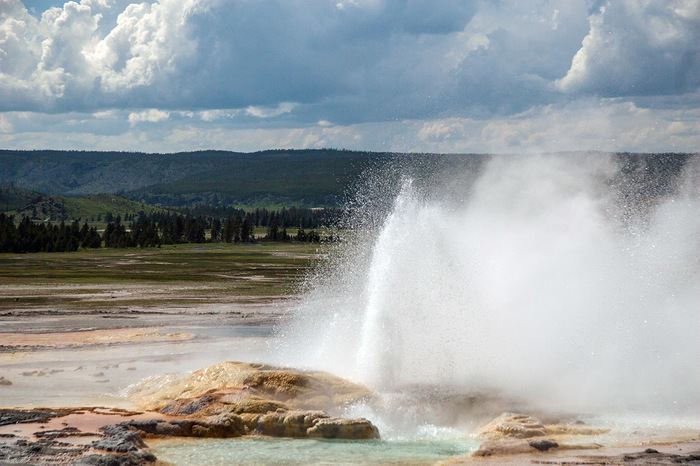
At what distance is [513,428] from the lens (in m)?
15.5

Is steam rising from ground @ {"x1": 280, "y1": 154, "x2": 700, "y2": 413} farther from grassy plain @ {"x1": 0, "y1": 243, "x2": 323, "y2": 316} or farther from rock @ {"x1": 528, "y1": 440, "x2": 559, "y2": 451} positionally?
grassy plain @ {"x1": 0, "y1": 243, "x2": 323, "y2": 316}

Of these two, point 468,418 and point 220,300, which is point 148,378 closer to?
point 468,418

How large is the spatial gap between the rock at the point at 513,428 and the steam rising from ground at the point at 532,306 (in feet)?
7.11

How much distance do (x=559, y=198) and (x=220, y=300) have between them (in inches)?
927

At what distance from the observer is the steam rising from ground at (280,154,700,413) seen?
19.7 metres

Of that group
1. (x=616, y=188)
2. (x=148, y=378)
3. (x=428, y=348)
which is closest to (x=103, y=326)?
(x=148, y=378)

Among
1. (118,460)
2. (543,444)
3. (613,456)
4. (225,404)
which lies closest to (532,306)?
(543,444)

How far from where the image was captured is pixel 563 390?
1903 cm

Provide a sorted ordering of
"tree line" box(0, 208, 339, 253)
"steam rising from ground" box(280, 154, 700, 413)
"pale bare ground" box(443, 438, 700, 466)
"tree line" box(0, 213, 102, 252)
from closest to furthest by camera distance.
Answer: "pale bare ground" box(443, 438, 700, 466) → "steam rising from ground" box(280, 154, 700, 413) → "tree line" box(0, 213, 102, 252) → "tree line" box(0, 208, 339, 253)

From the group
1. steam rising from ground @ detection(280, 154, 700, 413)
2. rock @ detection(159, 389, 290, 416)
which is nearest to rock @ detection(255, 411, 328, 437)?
rock @ detection(159, 389, 290, 416)

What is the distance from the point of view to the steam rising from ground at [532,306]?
19.7 m

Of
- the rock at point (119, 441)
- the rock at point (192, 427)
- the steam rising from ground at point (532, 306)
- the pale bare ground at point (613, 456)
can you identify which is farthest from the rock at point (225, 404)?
the pale bare ground at point (613, 456)

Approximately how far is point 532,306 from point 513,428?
8176mm

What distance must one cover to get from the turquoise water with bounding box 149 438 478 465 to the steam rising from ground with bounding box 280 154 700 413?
3704 mm
